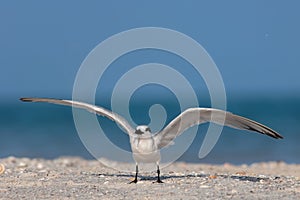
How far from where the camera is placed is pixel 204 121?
11266 millimetres

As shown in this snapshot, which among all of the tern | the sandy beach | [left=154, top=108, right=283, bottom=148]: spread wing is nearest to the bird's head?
the tern

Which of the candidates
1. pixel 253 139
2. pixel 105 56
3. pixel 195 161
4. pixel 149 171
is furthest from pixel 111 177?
pixel 253 139

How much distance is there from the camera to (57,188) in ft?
35.4

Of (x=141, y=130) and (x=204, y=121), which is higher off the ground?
(x=204, y=121)

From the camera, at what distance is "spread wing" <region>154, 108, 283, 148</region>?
1099 centimetres

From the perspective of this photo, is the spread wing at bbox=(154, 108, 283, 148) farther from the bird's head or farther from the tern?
the bird's head

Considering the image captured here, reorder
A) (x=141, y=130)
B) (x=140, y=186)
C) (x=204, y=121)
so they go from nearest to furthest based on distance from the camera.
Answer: (x=141, y=130), (x=140, y=186), (x=204, y=121)

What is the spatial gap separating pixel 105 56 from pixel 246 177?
3.42 meters

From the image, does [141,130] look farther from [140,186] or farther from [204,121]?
[204,121]

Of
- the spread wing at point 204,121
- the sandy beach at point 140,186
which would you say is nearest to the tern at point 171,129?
the spread wing at point 204,121

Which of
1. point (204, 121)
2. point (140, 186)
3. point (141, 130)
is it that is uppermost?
point (204, 121)

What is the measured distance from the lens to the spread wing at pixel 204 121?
1099 cm

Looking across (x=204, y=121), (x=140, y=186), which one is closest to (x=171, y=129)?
(x=204, y=121)

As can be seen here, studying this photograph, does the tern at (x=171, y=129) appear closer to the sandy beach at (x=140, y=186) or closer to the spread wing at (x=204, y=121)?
the spread wing at (x=204, y=121)
